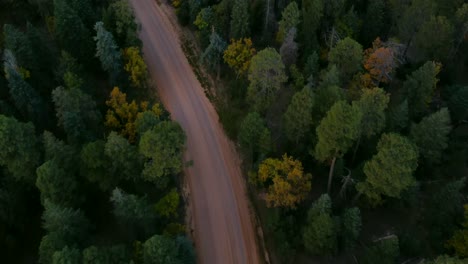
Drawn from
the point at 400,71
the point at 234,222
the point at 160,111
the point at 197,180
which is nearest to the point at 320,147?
the point at 234,222

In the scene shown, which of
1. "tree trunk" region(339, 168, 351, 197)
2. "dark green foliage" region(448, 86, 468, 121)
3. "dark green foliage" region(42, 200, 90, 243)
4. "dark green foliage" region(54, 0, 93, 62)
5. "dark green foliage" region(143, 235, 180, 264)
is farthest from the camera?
"dark green foliage" region(54, 0, 93, 62)

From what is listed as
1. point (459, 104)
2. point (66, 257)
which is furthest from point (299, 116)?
point (66, 257)

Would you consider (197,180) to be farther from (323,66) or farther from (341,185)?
(323,66)

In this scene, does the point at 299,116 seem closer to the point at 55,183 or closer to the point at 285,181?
the point at 285,181

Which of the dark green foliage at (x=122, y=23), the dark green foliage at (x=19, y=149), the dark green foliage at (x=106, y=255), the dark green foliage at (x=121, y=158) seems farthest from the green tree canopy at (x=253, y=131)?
the dark green foliage at (x=19, y=149)

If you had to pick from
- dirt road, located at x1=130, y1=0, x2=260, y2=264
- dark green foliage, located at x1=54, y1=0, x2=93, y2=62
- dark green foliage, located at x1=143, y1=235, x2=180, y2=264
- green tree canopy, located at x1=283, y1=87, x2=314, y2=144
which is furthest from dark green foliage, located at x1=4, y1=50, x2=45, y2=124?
green tree canopy, located at x1=283, y1=87, x2=314, y2=144

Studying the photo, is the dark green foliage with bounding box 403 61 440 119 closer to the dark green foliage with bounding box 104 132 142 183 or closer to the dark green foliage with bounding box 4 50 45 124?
the dark green foliage with bounding box 104 132 142 183

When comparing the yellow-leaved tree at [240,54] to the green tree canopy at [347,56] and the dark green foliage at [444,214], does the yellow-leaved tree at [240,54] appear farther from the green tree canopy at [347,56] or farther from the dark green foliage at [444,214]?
the dark green foliage at [444,214]
